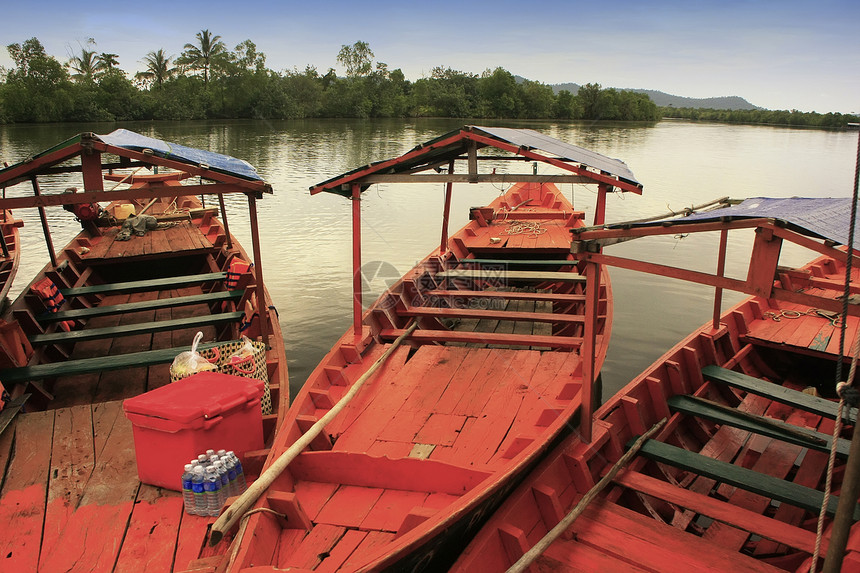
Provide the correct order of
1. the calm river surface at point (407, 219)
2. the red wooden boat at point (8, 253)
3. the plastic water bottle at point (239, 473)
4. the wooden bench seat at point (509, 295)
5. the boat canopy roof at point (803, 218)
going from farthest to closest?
1. the calm river surface at point (407, 219)
2. the red wooden boat at point (8, 253)
3. the wooden bench seat at point (509, 295)
4. the plastic water bottle at point (239, 473)
5. the boat canopy roof at point (803, 218)

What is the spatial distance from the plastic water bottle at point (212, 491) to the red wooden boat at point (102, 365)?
4.5 inches

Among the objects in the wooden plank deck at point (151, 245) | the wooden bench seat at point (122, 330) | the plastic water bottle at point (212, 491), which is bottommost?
the plastic water bottle at point (212, 491)

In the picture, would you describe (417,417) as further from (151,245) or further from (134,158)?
(151,245)

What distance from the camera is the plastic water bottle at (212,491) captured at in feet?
12.1

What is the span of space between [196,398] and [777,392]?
477 cm

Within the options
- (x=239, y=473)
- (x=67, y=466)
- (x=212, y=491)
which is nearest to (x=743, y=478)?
(x=239, y=473)

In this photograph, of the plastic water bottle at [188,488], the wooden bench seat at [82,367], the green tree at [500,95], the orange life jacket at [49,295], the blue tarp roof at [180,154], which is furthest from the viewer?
the green tree at [500,95]

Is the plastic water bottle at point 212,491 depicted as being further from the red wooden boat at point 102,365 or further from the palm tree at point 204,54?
the palm tree at point 204,54

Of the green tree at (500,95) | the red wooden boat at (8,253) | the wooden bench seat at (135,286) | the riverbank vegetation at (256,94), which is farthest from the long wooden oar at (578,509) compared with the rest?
the green tree at (500,95)

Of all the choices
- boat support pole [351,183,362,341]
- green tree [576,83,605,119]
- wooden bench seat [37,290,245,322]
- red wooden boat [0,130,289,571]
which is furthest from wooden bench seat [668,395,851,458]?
green tree [576,83,605,119]

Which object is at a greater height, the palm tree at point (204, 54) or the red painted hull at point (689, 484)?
the palm tree at point (204, 54)

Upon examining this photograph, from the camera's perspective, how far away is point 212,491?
3705 millimetres

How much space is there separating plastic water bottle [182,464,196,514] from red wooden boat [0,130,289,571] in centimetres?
7

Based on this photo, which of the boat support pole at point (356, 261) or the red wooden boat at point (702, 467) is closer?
the red wooden boat at point (702, 467)
